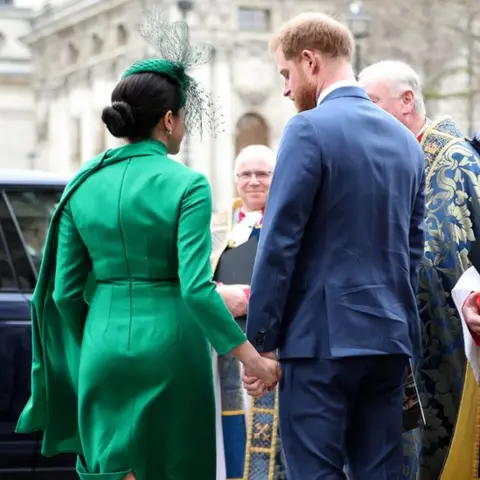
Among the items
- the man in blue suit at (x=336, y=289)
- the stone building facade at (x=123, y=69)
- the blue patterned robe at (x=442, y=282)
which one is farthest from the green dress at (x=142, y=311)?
the stone building facade at (x=123, y=69)

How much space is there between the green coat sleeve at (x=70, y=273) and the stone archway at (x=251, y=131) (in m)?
45.4

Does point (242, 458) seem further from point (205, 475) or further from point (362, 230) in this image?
point (362, 230)

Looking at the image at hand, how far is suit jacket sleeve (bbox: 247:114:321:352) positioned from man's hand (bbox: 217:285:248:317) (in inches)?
69.1

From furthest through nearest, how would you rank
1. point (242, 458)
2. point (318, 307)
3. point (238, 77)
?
point (238, 77) → point (242, 458) → point (318, 307)

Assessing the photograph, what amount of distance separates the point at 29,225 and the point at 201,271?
2.65 meters

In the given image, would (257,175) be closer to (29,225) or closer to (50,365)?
(29,225)

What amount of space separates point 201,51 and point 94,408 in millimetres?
1445

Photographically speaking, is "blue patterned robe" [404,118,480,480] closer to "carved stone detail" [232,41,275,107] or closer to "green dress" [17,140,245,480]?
"green dress" [17,140,245,480]

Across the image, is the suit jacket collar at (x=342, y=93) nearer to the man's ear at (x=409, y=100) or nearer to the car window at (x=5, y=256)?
the man's ear at (x=409, y=100)

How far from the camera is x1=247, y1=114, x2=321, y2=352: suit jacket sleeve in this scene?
5.03 m

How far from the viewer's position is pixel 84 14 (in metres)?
58.7

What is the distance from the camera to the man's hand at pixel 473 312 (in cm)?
584

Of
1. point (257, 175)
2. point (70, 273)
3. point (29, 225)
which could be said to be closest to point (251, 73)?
point (257, 175)

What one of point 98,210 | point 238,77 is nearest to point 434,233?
point 98,210
